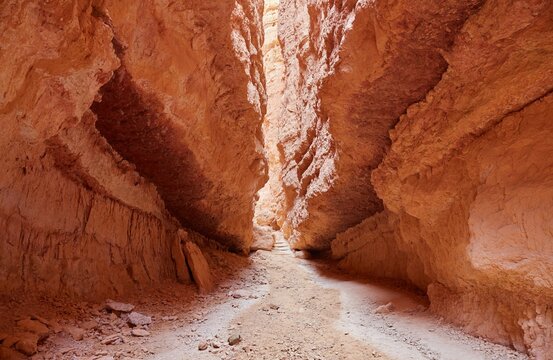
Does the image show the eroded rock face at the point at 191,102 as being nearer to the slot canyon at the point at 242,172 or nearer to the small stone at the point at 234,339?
the slot canyon at the point at 242,172

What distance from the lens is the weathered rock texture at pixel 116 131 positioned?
3.14 m

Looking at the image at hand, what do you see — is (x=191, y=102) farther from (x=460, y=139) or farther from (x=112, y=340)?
(x=460, y=139)

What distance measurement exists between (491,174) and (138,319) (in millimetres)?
4907

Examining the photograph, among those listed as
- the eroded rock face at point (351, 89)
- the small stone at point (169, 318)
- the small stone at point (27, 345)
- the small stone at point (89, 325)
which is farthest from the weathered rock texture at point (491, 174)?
the small stone at point (27, 345)

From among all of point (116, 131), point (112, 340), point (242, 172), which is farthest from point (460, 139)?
point (112, 340)

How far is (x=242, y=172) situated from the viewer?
7.87 meters

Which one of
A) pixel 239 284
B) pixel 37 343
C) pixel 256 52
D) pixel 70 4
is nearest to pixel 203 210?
pixel 239 284

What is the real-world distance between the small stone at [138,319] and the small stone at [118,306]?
0.11m

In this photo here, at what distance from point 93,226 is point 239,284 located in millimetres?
3248

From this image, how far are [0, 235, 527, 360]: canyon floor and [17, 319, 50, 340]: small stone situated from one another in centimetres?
7

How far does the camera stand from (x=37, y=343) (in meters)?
3.29

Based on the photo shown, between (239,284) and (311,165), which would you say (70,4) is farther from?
(311,165)

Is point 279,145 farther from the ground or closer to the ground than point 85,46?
farther from the ground

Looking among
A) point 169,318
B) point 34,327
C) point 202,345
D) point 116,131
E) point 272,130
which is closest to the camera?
point 34,327
